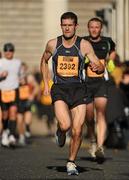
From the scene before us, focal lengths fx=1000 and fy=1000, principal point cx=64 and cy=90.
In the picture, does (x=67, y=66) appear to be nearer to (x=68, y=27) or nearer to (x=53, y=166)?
(x=68, y=27)

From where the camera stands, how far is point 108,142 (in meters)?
A: 17.8

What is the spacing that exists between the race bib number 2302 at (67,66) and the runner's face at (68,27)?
0.25m

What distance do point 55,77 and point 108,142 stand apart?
6.34 m

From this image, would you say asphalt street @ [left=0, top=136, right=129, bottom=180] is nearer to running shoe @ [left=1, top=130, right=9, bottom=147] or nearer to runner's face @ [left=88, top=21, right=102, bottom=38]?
running shoe @ [left=1, top=130, right=9, bottom=147]

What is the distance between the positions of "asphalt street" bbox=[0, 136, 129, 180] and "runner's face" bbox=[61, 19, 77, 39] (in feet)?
5.22

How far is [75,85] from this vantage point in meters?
11.6

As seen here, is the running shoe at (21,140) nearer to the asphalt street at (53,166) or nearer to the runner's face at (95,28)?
the asphalt street at (53,166)

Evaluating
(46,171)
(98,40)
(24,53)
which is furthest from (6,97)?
(24,53)

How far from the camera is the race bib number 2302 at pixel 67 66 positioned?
37.6 ft

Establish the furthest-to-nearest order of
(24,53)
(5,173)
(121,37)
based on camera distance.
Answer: (24,53)
(121,37)
(5,173)

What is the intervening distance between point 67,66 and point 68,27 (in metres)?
0.45

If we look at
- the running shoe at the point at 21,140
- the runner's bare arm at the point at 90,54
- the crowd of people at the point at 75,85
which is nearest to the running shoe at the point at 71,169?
the crowd of people at the point at 75,85

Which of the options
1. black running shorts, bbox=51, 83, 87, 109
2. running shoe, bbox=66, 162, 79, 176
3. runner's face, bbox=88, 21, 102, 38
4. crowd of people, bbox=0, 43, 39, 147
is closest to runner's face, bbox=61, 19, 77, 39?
black running shorts, bbox=51, 83, 87, 109

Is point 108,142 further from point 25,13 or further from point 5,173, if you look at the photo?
point 25,13
